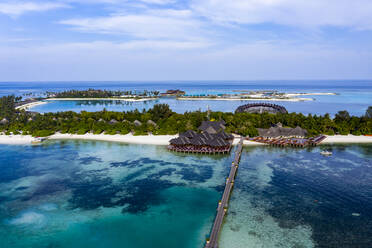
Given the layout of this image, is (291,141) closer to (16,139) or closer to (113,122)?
(113,122)

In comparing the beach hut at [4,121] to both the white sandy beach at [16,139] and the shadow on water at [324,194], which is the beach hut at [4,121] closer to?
the white sandy beach at [16,139]

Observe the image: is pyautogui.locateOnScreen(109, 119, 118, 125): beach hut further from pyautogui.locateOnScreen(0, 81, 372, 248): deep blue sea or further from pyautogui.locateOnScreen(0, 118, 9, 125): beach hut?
pyautogui.locateOnScreen(0, 118, 9, 125): beach hut

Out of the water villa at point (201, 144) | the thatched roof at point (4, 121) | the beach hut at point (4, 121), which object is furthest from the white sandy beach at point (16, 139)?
the water villa at point (201, 144)


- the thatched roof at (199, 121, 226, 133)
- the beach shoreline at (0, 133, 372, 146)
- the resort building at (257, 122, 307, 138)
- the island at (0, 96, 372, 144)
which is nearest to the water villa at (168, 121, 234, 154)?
the beach shoreline at (0, 133, 372, 146)

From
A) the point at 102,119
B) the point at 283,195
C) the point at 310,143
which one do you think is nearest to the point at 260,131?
the point at 310,143

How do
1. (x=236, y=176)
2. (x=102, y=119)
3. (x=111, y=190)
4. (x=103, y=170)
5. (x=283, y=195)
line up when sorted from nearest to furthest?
(x=283, y=195) < (x=111, y=190) < (x=236, y=176) < (x=103, y=170) < (x=102, y=119)

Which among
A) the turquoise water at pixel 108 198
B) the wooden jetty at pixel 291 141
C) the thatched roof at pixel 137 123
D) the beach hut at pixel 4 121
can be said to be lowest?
the turquoise water at pixel 108 198

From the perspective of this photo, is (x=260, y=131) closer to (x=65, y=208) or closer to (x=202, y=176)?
(x=202, y=176)
